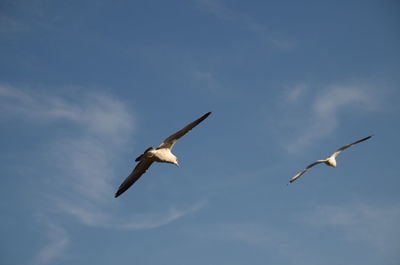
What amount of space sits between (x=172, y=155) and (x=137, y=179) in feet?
11.4

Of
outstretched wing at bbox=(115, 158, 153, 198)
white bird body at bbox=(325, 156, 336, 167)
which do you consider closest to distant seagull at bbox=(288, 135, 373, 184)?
white bird body at bbox=(325, 156, 336, 167)

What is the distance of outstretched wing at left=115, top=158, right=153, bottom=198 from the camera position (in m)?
32.3

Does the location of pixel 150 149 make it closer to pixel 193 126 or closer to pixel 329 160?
pixel 193 126

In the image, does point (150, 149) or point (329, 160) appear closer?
point (150, 149)

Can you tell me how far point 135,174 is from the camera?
3328 cm

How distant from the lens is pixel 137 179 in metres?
33.6

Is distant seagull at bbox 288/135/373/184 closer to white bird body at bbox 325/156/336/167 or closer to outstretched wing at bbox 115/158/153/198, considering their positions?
white bird body at bbox 325/156/336/167

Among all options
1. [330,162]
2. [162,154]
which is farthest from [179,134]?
[330,162]

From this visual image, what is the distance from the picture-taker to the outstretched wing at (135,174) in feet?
106

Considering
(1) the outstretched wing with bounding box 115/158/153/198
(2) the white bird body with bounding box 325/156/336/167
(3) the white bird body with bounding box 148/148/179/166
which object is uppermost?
(1) the outstretched wing with bounding box 115/158/153/198

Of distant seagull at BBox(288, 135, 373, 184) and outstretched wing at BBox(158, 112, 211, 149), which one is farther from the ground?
outstretched wing at BBox(158, 112, 211, 149)

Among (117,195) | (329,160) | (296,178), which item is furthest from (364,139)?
(117,195)

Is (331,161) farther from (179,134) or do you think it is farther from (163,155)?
(163,155)

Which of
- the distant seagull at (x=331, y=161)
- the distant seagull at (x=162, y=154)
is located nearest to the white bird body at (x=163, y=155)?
the distant seagull at (x=162, y=154)
